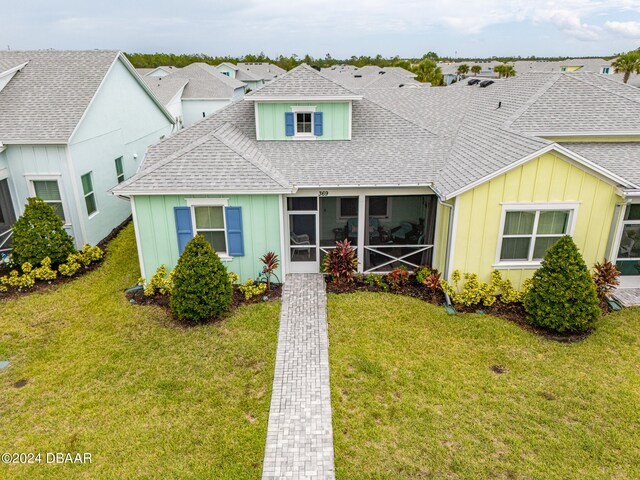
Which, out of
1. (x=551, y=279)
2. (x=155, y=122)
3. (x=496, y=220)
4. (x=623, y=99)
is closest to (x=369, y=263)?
(x=496, y=220)

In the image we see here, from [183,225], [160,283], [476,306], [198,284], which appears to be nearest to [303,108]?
[183,225]

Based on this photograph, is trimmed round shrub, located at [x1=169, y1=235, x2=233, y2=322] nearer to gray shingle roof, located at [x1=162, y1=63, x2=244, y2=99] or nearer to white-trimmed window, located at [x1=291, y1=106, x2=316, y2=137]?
white-trimmed window, located at [x1=291, y1=106, x2=316, y2=137]

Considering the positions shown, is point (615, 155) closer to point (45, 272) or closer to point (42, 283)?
point (45, 272)

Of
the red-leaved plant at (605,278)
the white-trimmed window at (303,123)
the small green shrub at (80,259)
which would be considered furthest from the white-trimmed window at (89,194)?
the red-leaved plant at (605,278)

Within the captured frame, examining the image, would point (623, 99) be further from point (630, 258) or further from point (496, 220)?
point (496, 220)

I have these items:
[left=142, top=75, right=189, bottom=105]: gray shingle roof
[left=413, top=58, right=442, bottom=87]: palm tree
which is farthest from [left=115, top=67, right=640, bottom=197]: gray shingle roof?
[left=413, top=58, right=442, bottom=87]: palm tree
